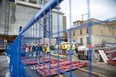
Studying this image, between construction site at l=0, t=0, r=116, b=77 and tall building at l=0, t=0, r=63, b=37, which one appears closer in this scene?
construction site at l=0, t=0, r=116, b=77

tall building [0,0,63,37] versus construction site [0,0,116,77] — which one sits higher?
tall building [0,0,63,37]

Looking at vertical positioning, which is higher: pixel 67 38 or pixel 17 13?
pixel 17 13

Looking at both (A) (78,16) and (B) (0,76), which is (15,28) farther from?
(A) (78,16)

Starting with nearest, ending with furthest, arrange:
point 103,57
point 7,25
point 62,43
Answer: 1. point 62,43
2. point 103,57
3. point 7,25

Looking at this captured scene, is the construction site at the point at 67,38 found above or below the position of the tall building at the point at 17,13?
below

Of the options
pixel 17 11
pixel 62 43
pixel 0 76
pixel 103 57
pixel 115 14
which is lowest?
pixel 0 76

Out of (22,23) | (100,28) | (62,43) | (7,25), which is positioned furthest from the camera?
(22,23)

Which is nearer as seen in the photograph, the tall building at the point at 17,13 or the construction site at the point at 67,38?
the construction site at the point at 67,38

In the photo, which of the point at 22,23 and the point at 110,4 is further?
the point at 22,23

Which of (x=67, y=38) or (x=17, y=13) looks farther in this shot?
(x=17, y=13)

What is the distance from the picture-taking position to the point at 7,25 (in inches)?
836

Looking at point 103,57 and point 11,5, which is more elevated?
point 11,5

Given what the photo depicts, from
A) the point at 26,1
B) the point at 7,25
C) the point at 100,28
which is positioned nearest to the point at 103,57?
the point at 100,28

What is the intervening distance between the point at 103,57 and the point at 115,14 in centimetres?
691
